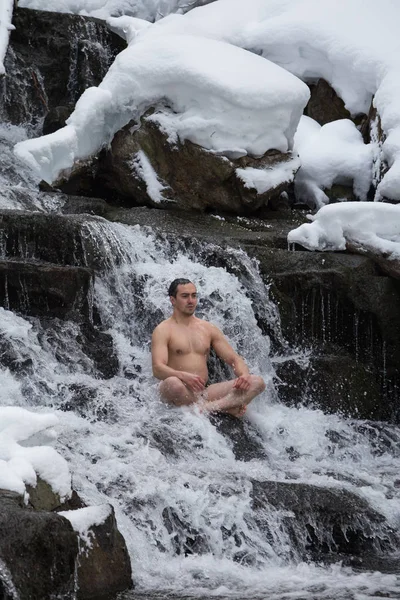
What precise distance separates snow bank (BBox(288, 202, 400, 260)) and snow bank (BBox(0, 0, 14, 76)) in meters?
4.72

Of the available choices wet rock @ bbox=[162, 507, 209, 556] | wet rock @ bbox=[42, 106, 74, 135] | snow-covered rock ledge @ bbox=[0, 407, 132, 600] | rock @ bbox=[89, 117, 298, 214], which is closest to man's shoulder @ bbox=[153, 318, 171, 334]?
wet rock @ bbox=[162, 507, 209, 556]

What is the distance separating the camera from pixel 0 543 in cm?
398

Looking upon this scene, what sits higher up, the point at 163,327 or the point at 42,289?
the point at 42,289

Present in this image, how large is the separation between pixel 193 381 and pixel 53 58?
714 centimetres

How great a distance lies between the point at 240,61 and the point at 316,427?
5284mm

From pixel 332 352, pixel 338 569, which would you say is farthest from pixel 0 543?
pixel 332 352

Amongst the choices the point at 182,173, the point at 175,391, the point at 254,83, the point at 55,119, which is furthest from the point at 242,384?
the point at 55,119

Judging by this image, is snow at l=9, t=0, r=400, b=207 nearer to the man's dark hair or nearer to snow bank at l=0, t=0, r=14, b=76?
snow bank at l=0, t=0, r=14, b=76

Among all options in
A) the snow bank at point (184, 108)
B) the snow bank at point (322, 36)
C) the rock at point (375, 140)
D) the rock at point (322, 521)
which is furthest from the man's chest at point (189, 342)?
the snow bank at point (322, 36)

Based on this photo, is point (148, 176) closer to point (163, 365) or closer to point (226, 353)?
point (226, 353)

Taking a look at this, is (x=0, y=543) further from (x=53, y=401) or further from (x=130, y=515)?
(x=53, y=401)

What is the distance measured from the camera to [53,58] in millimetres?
12898

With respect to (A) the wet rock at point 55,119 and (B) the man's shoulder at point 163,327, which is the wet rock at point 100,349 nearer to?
(B) the man's shoulder at point 163,327

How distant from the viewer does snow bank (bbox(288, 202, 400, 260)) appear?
9.27 meters
